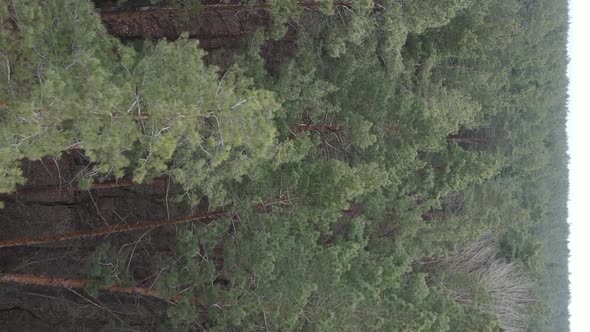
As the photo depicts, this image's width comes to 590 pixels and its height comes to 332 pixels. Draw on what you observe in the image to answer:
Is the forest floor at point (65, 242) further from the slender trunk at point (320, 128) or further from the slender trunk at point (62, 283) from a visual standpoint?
the slender trunk at point (320, 128)

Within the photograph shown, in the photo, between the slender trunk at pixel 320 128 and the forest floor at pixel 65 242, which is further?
the slender trunk at pixel 320 128

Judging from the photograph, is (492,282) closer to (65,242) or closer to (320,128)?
(320,128)

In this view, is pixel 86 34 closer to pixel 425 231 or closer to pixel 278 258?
pixel 278 258

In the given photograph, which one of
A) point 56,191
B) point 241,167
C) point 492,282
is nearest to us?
point 241,167

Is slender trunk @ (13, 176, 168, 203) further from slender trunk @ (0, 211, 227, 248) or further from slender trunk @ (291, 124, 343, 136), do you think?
slender trunk @ (291, 124, 343, 136)

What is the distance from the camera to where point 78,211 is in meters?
14.5

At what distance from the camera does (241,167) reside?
361 inches

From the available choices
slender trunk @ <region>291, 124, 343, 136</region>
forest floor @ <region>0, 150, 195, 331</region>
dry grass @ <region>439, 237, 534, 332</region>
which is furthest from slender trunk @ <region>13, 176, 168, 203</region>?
dry grass @ <region>439, 237, 534, 332</region>

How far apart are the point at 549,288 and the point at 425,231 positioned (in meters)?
14.7

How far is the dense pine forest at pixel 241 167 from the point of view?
6.89 m

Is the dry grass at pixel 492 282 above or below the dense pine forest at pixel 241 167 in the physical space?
below

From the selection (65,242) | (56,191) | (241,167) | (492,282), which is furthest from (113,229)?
(492,282)

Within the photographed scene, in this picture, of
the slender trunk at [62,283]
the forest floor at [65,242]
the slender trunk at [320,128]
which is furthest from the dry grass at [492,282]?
the slender trunk at [62,283]

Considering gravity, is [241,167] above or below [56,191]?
above
